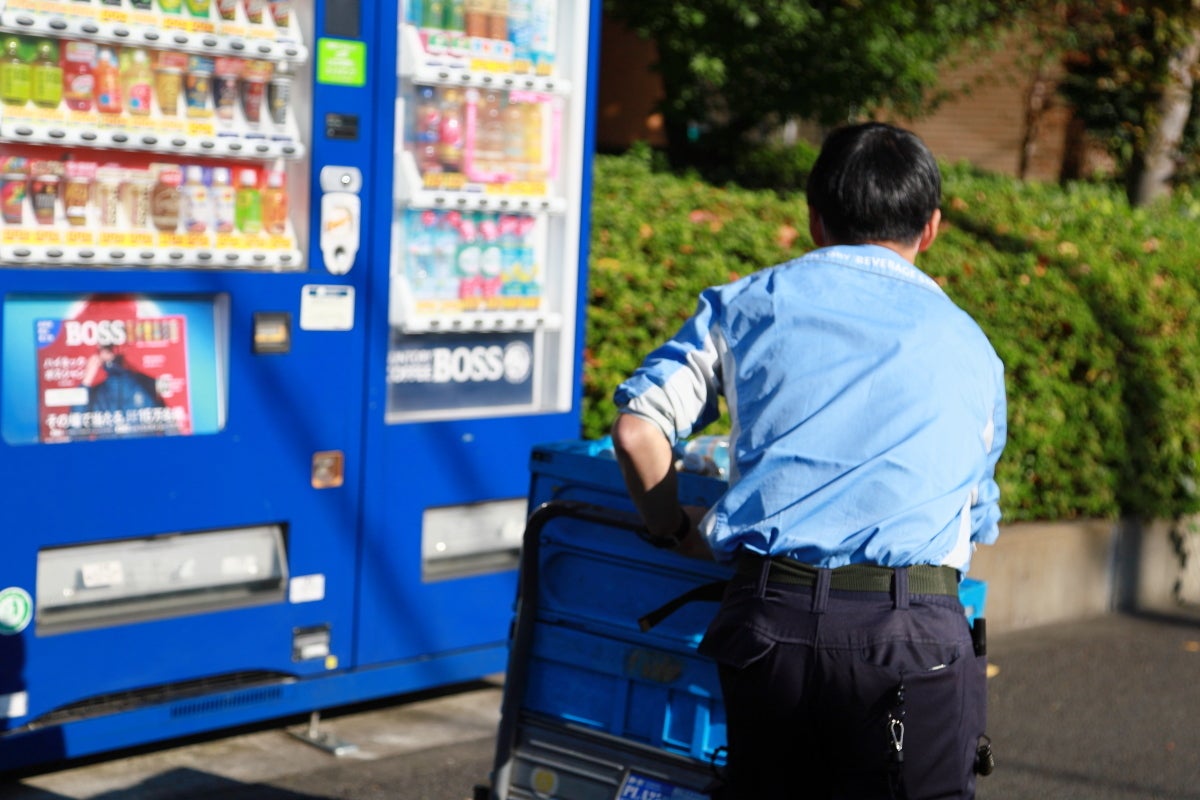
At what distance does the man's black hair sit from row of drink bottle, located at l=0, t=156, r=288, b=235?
8.33 ft

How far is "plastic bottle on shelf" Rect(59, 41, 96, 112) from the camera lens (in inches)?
170

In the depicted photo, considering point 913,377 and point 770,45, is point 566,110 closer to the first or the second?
point 913,377

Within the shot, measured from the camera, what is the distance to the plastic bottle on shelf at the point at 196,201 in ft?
15.2

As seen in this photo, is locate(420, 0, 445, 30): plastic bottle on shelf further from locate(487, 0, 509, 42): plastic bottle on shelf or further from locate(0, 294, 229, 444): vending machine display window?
locate(0, 294, 229, 444): vending machine display window

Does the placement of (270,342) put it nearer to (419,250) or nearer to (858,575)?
(419,250)

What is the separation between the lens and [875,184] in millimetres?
2664

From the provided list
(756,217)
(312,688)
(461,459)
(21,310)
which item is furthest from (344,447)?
(756,217)

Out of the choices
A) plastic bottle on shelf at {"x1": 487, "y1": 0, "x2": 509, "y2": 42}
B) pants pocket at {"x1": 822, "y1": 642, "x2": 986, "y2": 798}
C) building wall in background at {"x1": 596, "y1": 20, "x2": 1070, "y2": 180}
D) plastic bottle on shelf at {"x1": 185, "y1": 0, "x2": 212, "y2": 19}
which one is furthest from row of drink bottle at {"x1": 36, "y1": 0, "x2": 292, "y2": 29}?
building wall in background at {"x1": 596, "y1": 20, "x2": 1070, "y2": 180}

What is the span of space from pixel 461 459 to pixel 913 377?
9.48 feet

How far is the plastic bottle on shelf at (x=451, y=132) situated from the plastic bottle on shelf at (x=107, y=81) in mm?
1149

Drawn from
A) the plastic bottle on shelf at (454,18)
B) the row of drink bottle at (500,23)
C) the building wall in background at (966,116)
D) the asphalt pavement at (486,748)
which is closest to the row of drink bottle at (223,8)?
the row of drink bottle at (500,23)

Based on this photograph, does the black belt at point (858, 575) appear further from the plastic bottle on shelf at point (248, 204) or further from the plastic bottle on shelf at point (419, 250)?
the plastic bottle on shelf at point (419, 250)

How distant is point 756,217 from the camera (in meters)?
8.40

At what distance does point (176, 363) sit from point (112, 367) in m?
0.20
